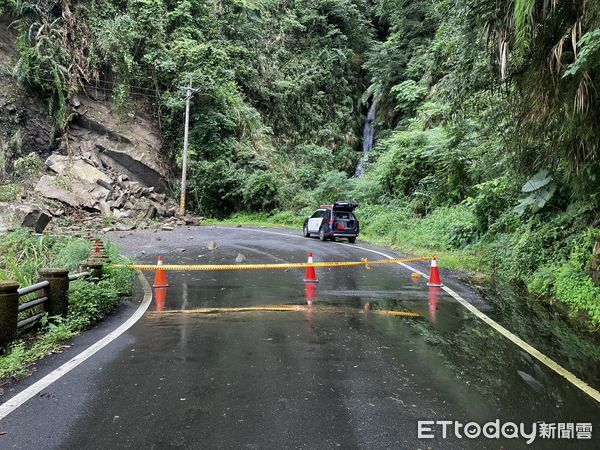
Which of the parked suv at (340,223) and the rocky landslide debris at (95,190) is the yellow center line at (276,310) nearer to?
the parked suv at (340,223)

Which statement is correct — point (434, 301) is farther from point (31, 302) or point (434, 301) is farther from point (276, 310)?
point (31, 302)

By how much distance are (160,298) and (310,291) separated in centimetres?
297

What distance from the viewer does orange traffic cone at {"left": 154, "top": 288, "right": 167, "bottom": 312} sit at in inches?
320

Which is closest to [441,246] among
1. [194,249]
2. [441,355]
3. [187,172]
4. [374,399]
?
[194,249]

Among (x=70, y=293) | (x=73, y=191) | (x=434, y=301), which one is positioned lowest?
(x=434, y=301)

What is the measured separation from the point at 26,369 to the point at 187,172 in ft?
100

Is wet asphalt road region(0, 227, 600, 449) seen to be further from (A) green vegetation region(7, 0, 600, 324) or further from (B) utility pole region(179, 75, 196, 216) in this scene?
(B) utility pole region(179, 75, 196, 216)

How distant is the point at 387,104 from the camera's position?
36875 mm

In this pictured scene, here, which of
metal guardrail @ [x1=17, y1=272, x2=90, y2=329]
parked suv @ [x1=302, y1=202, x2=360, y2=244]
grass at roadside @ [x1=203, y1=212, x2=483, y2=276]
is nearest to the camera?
metal guardrail @ [x1=17, y1=272, x2=90, y2=329]

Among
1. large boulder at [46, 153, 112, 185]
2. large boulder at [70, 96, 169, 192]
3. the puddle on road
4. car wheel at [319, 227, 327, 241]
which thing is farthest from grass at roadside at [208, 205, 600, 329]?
large boulder at [46, 153, 112, 185]

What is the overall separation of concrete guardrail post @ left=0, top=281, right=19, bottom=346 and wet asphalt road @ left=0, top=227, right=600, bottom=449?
1.20 meters

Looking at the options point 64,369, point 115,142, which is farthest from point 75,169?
point 64,369

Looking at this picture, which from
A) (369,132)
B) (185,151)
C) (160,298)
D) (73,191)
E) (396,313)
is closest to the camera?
(396,313)

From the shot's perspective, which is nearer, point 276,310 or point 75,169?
point 276,310
